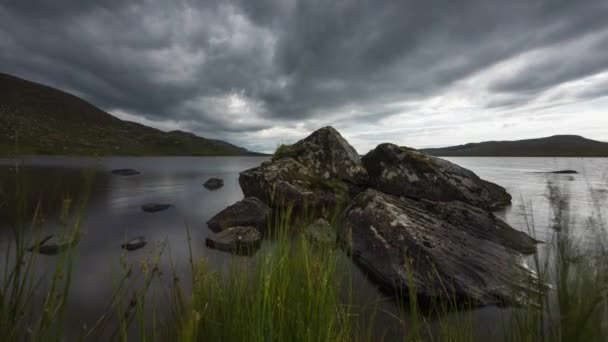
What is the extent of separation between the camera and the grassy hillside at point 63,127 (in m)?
100

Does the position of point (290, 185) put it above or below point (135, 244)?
above

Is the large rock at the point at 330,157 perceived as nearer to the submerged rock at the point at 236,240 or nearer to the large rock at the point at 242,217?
the large rock at the point at 242,217

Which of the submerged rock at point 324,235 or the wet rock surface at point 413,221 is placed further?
the wet rock surface at point 413,221

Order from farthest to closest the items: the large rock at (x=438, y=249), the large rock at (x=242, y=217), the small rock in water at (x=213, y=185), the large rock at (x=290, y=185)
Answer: the small rock in water at (x=213, y=185) < the large rock at (x=290, y=185) < the large rock at (x=242, y=217) < the large rock at (x=438, y=249)

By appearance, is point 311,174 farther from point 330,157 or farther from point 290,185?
point 290,185

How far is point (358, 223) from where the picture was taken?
20.0 feet

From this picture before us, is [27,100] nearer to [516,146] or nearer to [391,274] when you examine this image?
[391,274]

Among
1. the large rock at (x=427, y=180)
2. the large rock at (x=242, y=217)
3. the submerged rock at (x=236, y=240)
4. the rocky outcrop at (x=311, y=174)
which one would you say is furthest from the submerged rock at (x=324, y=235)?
the large rock at (x=427, y=180)

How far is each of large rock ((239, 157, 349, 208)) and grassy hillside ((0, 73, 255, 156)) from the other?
109605 mm

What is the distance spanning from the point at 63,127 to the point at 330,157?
6834 inches

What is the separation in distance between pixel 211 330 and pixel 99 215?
10.8m

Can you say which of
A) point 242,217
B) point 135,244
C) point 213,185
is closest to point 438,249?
point 242,217

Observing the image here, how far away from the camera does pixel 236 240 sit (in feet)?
20.4

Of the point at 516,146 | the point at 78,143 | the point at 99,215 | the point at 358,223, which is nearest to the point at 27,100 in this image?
the point at 78,143
